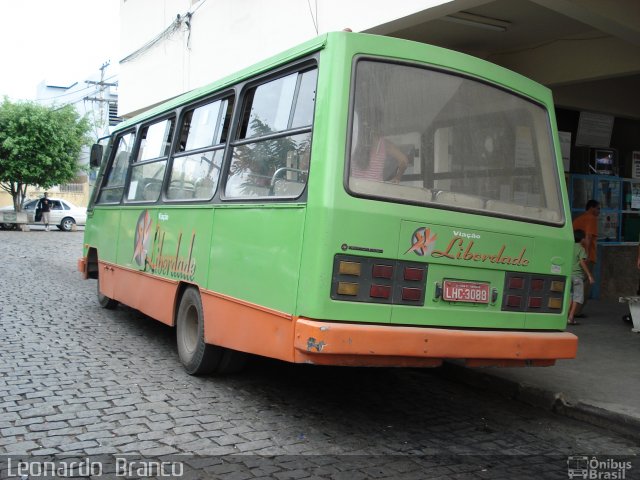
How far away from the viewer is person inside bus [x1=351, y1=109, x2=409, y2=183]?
4.50 m

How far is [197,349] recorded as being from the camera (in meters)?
6.00

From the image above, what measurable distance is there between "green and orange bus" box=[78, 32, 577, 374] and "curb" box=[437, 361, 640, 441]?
2.16 ft

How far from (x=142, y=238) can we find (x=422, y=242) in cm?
408

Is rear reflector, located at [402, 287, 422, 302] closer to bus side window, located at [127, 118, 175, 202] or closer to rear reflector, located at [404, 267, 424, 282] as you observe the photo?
rear reflector, located at [404, 267, 424, 282]

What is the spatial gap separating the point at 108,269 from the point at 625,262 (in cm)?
860

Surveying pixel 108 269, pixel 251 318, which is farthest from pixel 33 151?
pixel 251 318

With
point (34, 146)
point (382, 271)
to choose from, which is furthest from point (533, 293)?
point (34, 146)

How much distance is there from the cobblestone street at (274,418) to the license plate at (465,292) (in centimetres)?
101

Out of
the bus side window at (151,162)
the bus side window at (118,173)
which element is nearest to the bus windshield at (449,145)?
the bus side window at (151,162)

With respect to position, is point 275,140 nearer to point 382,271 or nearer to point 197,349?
point 382,271

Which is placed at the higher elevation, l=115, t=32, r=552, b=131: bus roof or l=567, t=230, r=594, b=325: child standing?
l=115, t=32, r=552, b=131: bus roof

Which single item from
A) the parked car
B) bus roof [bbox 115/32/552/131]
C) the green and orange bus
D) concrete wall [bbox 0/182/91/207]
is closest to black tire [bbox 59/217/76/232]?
the parked car

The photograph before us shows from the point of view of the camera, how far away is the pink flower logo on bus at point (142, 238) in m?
7.49

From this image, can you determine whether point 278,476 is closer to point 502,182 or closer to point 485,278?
point 485,278
